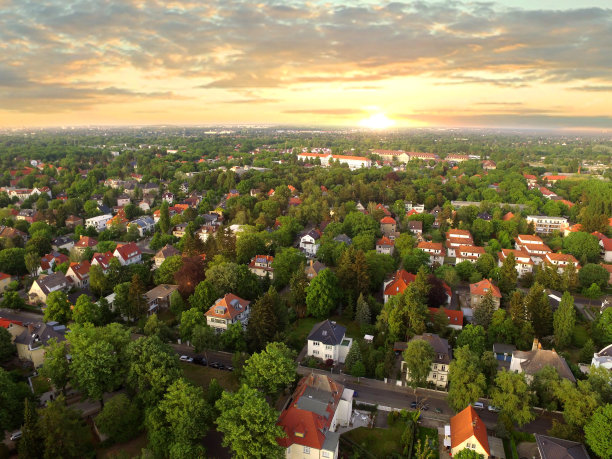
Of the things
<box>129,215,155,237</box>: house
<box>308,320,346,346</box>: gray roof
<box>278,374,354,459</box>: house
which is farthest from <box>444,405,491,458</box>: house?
<box>129,215,155,237</box>: house

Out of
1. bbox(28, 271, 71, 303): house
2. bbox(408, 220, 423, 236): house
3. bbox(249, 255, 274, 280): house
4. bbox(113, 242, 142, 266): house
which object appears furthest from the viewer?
bbox(408, 220, 423, 236): house

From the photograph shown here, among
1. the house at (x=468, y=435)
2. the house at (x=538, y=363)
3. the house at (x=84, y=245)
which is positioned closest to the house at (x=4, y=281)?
the house at (x=84, y=245)

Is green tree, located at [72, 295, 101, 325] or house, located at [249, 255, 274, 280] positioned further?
house, located at [249, 255, 274, 280]

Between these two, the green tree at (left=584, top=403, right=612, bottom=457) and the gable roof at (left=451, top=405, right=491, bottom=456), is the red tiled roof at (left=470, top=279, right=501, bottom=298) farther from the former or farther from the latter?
the gable roof at (left=451, top=405, right=491, bottom=456)

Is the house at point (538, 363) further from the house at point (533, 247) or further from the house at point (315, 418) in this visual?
the house at point (533, 247)

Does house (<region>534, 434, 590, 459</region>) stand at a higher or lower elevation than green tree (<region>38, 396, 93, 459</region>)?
lower

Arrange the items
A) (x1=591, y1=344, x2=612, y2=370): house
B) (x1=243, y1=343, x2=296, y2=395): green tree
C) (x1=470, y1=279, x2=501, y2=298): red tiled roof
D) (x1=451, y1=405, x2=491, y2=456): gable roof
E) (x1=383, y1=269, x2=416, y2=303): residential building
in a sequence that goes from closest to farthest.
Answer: (x1=451, y1=405, x2=491, y2=456): gable roof, (x1=243, y1=343, x2=296, y2=395): green tree, (x1=591, y1=344, x2=612, y2=370): house, (x1=383, y1=269, x2=416, y2=303): residential building, (x1=470, y1=279, x2=501, y2=298): red tiled roof

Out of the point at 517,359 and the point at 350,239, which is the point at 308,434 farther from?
the point at 350,239
